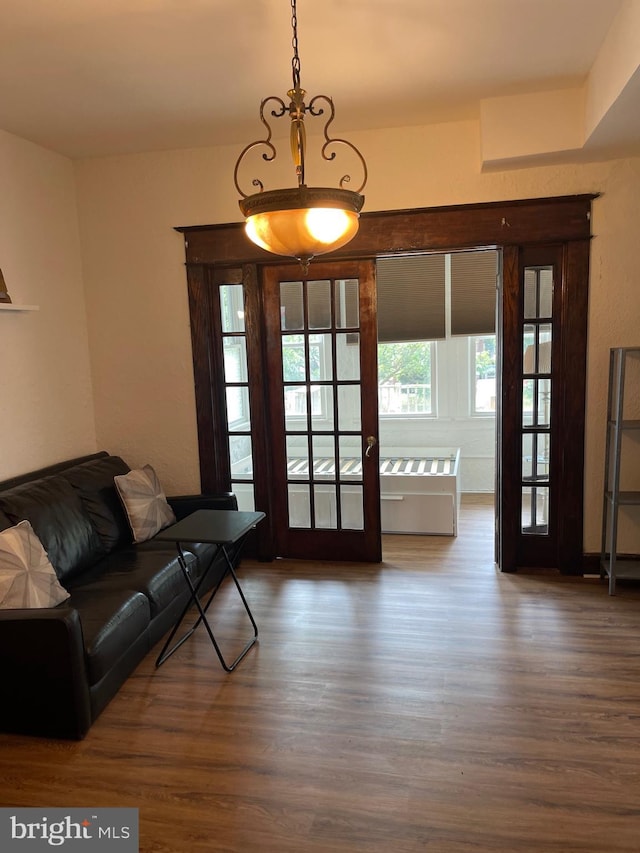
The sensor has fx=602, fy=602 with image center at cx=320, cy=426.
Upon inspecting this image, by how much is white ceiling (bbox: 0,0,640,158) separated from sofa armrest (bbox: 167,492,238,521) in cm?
241

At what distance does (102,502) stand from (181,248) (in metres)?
1.85

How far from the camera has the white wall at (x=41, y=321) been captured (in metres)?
3.73

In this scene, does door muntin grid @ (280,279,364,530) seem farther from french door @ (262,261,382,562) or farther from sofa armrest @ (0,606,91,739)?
sofa armrest @ (0,606,91,739)

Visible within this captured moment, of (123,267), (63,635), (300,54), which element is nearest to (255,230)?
(300,54)

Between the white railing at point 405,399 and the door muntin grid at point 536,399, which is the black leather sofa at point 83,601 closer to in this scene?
the door muntin grid at point 536,399

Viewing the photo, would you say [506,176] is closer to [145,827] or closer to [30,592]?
[30,592]

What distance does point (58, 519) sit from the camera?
3.42m

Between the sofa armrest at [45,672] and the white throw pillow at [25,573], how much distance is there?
14 centimetres

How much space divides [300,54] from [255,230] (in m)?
1.32

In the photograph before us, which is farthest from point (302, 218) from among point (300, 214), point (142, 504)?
point (142, 504)

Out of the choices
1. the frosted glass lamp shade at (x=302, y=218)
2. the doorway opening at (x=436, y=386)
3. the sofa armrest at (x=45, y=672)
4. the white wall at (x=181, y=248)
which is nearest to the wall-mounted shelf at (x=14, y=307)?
the white wall at (x=181, y=248)

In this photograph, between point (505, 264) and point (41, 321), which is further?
point (41, 321)

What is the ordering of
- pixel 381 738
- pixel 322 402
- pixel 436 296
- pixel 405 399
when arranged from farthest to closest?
pixel 405 399 → pixel 436 296 → pixel 322 402 → pixel 381 738

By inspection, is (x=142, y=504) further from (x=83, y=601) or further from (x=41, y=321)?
(x=41, y=321)
